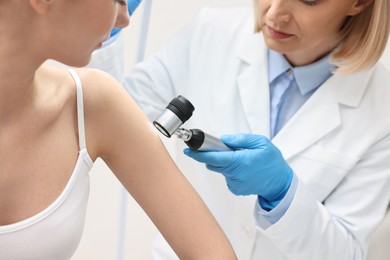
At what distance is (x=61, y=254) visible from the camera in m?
1.06

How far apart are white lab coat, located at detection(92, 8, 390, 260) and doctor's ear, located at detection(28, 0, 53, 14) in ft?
2.38

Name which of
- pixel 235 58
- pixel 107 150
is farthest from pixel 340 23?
pixel 107 150

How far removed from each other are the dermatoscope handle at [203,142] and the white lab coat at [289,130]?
23cm

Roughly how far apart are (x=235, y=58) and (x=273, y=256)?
513 millimetres

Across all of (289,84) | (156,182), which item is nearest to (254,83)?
(289,84)

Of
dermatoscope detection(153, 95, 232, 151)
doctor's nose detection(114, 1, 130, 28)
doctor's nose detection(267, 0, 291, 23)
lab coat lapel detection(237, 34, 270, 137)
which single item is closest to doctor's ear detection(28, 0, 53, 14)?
doctor's nose detection(114, 1, 130, 28)

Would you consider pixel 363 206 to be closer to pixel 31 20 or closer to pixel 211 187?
pixel 211 187

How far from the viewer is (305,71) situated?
4.95 feet

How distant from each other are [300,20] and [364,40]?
0.54 feet

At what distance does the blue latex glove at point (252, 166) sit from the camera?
1.32m

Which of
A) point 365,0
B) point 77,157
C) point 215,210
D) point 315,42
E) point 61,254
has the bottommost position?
point 215,210

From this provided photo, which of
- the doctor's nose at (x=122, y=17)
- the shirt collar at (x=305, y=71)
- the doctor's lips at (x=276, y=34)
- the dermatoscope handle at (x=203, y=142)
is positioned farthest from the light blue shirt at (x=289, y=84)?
the doctor's nose at (x=122, y=17)

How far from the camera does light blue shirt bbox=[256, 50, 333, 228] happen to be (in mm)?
1519

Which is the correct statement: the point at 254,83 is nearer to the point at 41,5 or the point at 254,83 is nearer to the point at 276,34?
the point at 276,34
